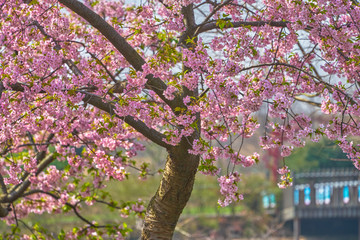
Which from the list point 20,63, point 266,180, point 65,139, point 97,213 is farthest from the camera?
point 266,180

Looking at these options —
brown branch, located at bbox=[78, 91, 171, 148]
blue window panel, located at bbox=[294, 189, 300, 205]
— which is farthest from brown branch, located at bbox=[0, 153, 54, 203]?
blue window panel, located at bbox=[294, 189, 300, 205]

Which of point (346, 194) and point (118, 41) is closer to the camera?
point (118, 41)

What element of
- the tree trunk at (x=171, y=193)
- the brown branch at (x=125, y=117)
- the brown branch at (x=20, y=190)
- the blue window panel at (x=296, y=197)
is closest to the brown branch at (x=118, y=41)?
the brown branch at (x=125, y=117)

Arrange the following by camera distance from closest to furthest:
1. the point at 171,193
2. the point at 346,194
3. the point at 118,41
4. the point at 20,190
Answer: the point at 118,41 → the point at 171,193 → the point at 20,190 → the point at 346,194

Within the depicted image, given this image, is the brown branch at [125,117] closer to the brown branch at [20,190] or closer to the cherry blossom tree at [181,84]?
the cherry blossom tree at [181,84]

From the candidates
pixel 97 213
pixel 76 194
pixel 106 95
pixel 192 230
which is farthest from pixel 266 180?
pixel 106 95

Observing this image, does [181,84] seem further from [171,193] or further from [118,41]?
[171,193]

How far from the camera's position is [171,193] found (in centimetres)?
657

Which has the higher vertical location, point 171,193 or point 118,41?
point 118,41

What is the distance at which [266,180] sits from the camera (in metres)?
36.3


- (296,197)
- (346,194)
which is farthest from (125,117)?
(296,197)

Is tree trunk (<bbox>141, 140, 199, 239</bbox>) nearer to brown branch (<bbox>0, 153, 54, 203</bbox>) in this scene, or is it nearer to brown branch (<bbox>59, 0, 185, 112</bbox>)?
brown branch (<bbox>59, 0, 185, 112</bbox>)

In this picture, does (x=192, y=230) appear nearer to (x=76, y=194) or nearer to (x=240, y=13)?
(x=76, y=194)

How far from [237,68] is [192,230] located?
27302 millimetres
